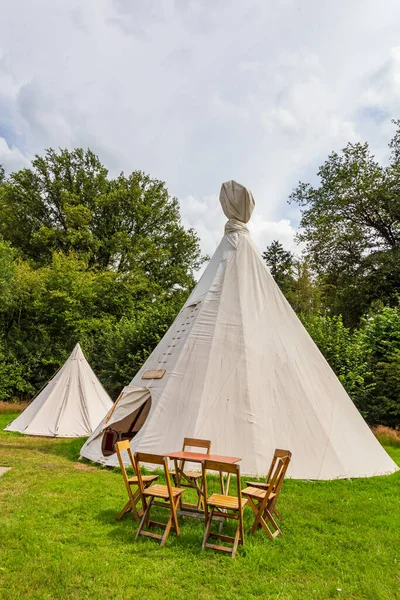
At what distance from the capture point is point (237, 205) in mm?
9883

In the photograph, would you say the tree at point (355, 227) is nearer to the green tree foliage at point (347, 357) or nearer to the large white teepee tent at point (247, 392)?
the green tree foliage at point (347, 357)

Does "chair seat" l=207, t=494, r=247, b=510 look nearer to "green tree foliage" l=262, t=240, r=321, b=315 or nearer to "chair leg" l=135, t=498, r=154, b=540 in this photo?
"chair leg" l=135, t=498, r=154, b=540

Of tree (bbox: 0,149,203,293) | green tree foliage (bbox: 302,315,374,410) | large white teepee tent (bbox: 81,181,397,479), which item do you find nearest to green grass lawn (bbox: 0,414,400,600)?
large white teepee tent (bbox: 81,181,397,479)

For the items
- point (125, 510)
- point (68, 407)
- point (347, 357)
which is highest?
point (347, 357)

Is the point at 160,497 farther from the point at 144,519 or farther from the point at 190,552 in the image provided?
the point at 190,552

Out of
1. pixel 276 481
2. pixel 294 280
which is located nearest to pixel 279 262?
pixel 294 280

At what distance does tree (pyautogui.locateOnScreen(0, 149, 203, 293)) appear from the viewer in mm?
25609

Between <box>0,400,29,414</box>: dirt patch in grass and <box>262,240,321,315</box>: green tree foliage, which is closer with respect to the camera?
<box>0,400,29,414</box>: dirt patch in grass

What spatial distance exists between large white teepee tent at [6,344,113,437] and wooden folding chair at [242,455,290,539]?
372 inches

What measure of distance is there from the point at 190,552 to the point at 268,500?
1041mm

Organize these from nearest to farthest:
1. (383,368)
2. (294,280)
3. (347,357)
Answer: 1. (383,368)
2. (347,357)
3. (294,280)

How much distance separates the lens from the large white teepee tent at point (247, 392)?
673 cm

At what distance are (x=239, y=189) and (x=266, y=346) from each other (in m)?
4.32

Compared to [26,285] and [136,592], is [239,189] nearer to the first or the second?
[136,592]
